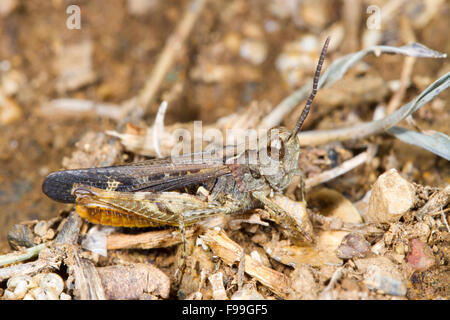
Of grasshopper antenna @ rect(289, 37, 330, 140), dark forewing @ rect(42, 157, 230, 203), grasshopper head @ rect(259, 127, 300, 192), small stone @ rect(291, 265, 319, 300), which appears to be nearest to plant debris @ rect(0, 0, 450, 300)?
small stone @ rect(291, 265, 319, 300)

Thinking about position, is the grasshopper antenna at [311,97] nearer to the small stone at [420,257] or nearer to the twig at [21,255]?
the small stone at [420,257]

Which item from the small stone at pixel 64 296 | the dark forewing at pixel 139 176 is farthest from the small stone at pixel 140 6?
the small stone at pixel 64 296

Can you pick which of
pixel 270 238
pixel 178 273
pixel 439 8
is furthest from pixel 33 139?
pixel 439 8

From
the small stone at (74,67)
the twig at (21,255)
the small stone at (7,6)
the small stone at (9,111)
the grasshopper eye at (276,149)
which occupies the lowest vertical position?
the twig at (21,255)

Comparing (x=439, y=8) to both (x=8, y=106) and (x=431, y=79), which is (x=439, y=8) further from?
(x=8, y=106)

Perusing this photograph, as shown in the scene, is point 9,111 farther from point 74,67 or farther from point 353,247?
point 353,247

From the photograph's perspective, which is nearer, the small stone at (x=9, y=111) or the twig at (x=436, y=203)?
the twig at (x=436, y=203)
